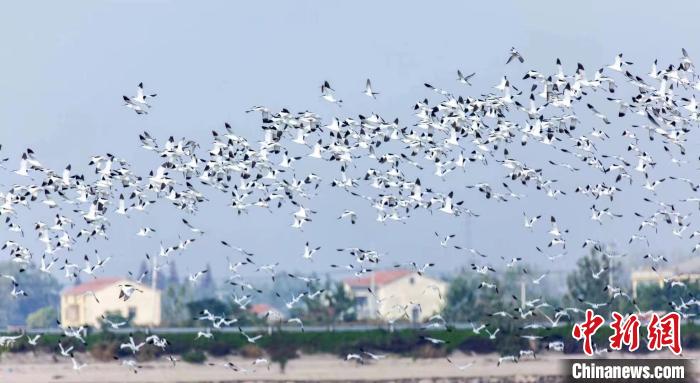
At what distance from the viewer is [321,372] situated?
86.4m

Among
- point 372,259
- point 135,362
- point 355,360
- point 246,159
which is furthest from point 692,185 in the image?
point 135,362

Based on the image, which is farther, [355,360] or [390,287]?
[390,287]

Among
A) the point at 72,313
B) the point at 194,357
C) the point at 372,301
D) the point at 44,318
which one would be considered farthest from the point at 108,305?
the point at 194,357

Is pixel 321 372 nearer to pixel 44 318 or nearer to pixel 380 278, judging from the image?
pixel 380 278

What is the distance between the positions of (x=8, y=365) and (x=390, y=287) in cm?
2759

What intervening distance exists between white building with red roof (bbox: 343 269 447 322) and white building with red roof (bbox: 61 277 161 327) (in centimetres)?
1235

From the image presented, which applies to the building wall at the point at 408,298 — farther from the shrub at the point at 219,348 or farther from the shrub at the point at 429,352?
the shrub at the point at 219,348

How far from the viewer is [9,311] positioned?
157 meters

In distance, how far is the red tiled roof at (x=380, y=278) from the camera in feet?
370

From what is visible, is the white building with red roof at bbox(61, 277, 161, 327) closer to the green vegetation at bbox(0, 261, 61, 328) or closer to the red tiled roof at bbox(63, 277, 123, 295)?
the red tiled roof at bbox(63, 277, 123, 295)

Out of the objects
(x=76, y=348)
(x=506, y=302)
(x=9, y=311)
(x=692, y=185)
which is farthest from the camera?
(x=9, y=311)

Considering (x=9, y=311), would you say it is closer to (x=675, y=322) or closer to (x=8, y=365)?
(x=8, y=365)

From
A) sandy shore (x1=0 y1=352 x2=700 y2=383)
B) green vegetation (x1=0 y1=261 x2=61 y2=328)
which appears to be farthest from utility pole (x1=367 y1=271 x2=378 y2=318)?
green vegetation (x1=0 y1=261 x2=61 y2=328)

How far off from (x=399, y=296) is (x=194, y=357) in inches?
853
